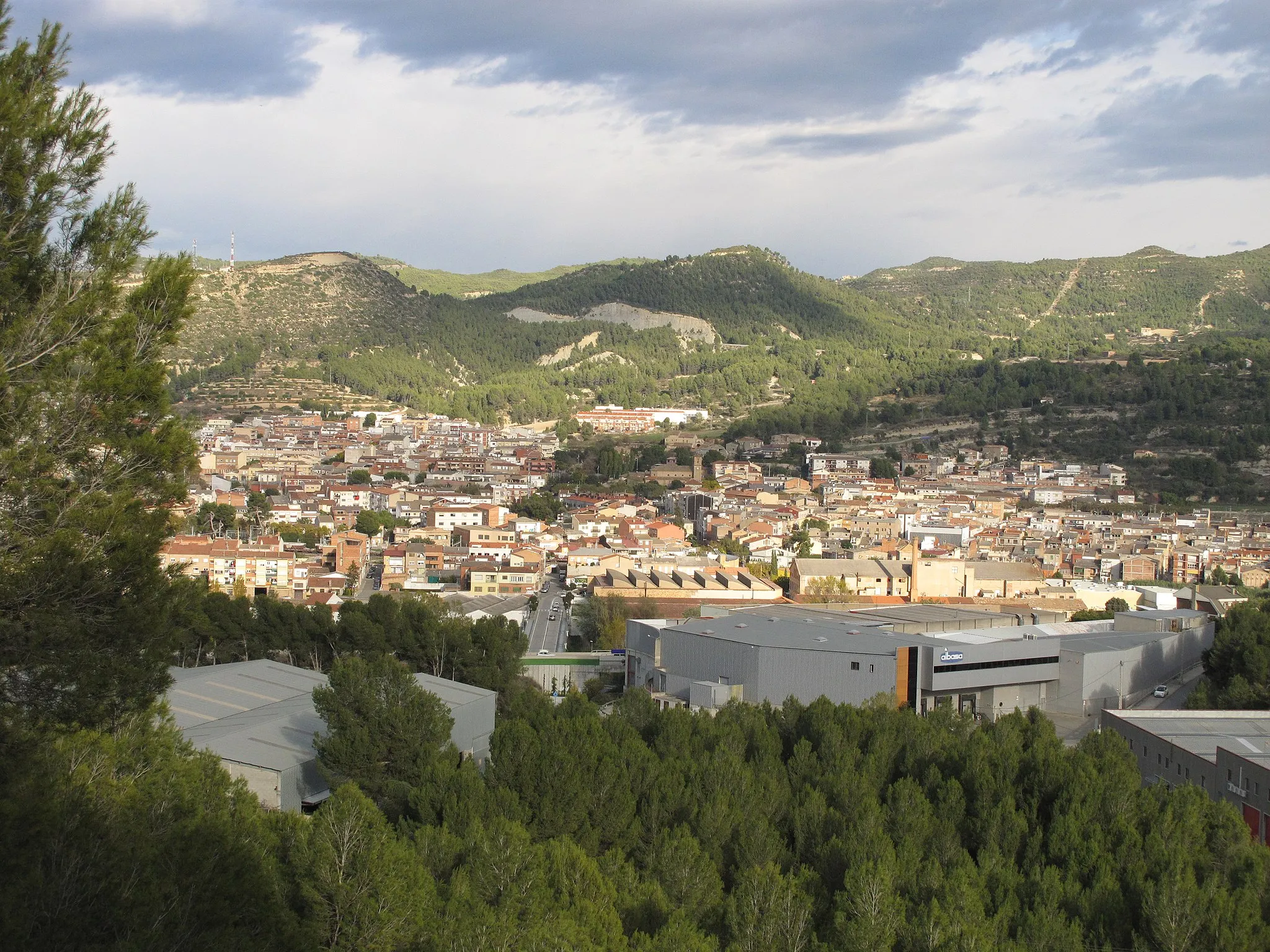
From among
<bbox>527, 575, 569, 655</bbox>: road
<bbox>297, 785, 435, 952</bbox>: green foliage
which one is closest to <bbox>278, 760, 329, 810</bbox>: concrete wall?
<bbox>297, 785, 435, 952</bbox>: green foliage

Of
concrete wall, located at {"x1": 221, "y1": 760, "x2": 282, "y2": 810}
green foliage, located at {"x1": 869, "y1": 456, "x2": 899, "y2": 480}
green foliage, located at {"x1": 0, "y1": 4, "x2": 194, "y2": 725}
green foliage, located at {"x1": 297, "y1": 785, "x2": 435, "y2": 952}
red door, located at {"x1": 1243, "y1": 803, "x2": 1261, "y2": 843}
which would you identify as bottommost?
red door, located at {"x1": 1243, "y1": 803, "x2": 1261, "y2": 843}

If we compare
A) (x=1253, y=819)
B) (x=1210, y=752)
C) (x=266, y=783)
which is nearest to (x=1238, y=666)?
(x=1210, y=752)

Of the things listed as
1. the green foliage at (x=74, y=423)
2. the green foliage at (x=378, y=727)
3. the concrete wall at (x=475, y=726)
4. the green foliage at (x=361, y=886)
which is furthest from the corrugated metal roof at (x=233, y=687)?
the green foliage at (x=74, y=423)

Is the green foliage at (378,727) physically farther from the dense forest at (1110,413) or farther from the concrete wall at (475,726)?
the dense forest at (1110,413)

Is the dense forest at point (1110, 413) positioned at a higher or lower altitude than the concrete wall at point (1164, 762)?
higher

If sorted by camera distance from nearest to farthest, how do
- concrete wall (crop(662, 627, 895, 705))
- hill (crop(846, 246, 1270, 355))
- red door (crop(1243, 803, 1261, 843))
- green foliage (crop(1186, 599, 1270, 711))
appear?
red door (crop(1243, 803, 1261, 843)) → concrete wall (crop(662, 627, 895, 705)) → green foliage (crop(1186, 599, 1270, 711)) → hill (crop(846, 246, 1270, 355))

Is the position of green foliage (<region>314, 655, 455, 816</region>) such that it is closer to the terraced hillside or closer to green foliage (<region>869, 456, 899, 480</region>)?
green foliage (<region>869, 456, 899, 480</region>)

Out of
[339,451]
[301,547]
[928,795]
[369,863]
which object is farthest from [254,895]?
[339,451]
